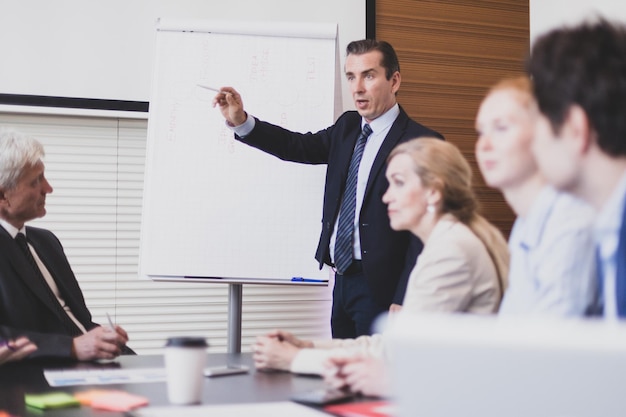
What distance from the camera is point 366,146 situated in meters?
3.09

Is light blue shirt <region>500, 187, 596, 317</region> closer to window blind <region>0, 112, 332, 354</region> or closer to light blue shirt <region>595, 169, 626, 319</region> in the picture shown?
light blue shirt <region>595, 169, 626, 319</region>

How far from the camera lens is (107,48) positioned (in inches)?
143

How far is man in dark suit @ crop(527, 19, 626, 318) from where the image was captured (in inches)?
38.8

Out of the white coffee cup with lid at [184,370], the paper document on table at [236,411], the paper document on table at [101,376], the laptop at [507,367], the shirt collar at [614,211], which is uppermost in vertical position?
the shirt collar at [614,211]

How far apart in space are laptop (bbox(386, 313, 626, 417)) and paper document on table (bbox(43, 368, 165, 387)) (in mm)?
1080

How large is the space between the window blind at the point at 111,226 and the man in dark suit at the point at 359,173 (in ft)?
2.82

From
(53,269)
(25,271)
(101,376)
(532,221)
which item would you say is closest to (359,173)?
(53,269)

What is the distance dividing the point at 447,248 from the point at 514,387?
1.00 m

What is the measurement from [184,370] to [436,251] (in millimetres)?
612

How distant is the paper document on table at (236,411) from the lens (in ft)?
4.07

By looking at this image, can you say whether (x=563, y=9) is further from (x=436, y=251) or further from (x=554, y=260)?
(x=554, y=260)

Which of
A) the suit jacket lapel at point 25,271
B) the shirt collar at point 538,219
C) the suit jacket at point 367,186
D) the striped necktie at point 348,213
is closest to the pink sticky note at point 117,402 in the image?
the shirt collar at point 538,219

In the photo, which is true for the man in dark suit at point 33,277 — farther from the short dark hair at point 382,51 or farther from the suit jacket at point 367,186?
the short dark hair at point 382,51

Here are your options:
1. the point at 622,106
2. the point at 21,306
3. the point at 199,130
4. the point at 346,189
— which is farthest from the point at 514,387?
the point at 199,130
